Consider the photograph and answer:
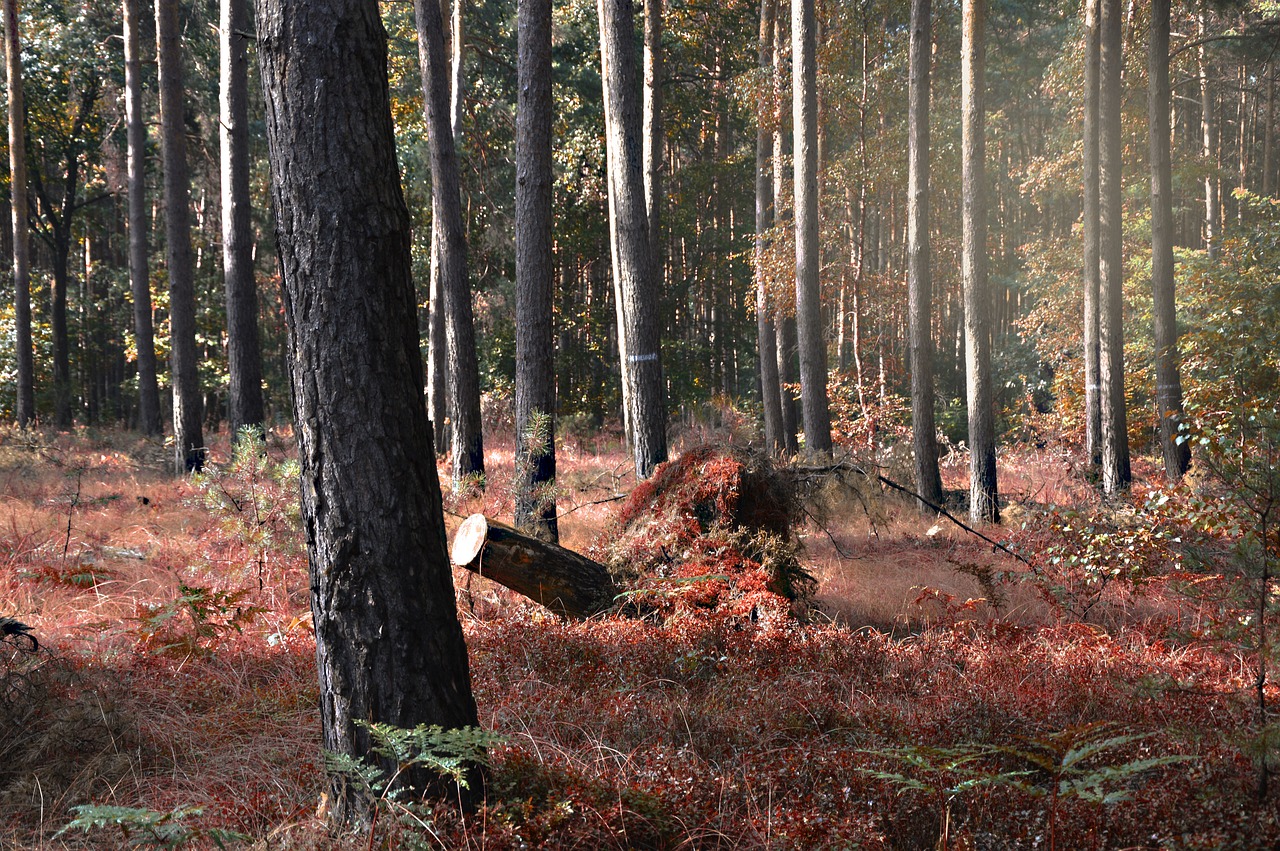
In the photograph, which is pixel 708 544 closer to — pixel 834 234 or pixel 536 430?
pixel 536 430

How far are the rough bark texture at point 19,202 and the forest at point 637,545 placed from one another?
0.34 ft

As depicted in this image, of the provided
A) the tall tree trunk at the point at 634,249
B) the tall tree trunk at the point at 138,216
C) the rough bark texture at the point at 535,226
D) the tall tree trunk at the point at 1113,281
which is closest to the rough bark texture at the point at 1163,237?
the tall tree trunk at the point at 1113,281

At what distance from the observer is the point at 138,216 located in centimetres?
1839

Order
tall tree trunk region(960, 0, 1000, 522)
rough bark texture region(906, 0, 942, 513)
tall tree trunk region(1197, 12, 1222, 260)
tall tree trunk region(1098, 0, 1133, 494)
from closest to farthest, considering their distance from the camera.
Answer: tall tree trunk region(960, 0, 1000, 522)
rough bark texture region(906, 0, 942, 513)
tall tree trunk region(1098, 0, 1133, 494)
tall tree trunk region(1197, 12, 1222, 260)

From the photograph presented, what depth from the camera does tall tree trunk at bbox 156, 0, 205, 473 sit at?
→ 534 inches

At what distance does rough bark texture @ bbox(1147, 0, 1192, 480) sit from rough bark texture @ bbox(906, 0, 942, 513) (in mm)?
4081

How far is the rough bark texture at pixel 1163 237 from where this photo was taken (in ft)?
44.0

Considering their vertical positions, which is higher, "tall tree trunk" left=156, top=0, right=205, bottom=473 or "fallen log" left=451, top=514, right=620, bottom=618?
"tall tree trunk" left=156, top=0, right=205, bottom=473

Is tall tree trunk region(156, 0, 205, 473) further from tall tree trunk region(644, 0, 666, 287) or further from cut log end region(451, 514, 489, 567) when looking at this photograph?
cut log end region(451, 514, 489, 567)

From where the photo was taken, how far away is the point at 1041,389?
29328mm

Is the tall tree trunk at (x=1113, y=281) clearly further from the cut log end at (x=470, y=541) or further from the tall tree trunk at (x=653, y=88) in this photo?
the cut log end at (x=470, y=541)

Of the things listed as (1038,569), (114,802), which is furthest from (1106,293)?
(114,802)

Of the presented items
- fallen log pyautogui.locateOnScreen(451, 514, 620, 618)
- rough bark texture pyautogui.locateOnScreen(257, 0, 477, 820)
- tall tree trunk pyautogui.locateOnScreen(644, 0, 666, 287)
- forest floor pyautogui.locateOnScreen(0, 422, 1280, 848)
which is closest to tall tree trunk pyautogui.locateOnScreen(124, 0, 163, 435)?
tall tree trunk pyautogui.locateOnScreen(644, 0, 666, 287)

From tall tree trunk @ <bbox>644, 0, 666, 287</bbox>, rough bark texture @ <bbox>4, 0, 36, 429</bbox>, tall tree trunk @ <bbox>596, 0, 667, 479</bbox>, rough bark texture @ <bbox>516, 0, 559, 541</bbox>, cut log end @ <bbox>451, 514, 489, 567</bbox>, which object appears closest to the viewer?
cut log end @ <bbox>451, 514, 489, 567</bbox>
